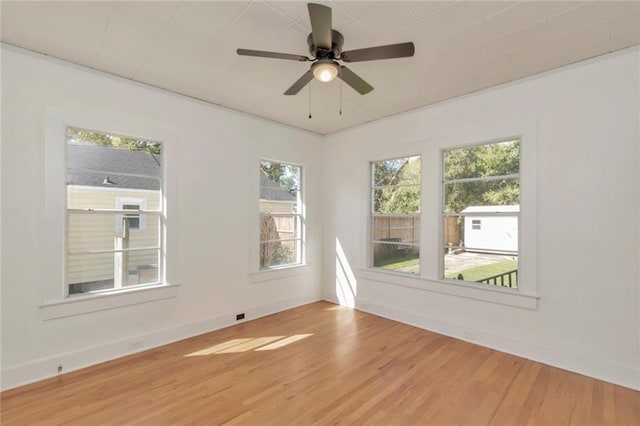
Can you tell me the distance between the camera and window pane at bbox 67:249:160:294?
2.90m

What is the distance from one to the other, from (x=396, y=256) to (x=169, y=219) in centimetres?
307

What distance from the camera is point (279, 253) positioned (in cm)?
468

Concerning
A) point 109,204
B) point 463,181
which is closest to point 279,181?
point 109,204

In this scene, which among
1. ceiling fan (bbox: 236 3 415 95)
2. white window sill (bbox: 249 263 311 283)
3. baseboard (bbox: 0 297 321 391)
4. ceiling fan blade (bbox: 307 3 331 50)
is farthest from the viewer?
white window sill (bbox: 249 263 311 283)

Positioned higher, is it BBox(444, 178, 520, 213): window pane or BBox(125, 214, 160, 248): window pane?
BBox(444, 178, 520, 213): window pane

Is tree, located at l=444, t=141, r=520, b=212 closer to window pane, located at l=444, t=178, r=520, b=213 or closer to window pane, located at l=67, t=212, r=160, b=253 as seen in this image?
window pane, located at l=444, t=178, r=520, b=213

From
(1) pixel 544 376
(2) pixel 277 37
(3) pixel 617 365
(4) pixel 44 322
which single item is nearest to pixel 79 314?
(4) pixel 44 322

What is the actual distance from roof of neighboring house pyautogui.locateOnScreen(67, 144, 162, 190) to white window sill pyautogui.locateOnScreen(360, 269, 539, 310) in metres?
3.20

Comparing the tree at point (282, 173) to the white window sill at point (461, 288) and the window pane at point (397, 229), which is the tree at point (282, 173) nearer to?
the window pane at point (397, 229)

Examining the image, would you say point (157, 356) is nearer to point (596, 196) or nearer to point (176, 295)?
point (176, 295)

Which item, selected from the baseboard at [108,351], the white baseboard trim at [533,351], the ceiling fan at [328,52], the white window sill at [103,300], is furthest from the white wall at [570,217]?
the white window sill at [103,300]

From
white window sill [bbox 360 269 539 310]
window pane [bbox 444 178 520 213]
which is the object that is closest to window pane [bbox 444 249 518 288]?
white window sill [bbox 360 269 539 310]

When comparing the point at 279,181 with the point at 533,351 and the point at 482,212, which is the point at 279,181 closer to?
the point at 482,212

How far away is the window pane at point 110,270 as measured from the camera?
9.52 feet
